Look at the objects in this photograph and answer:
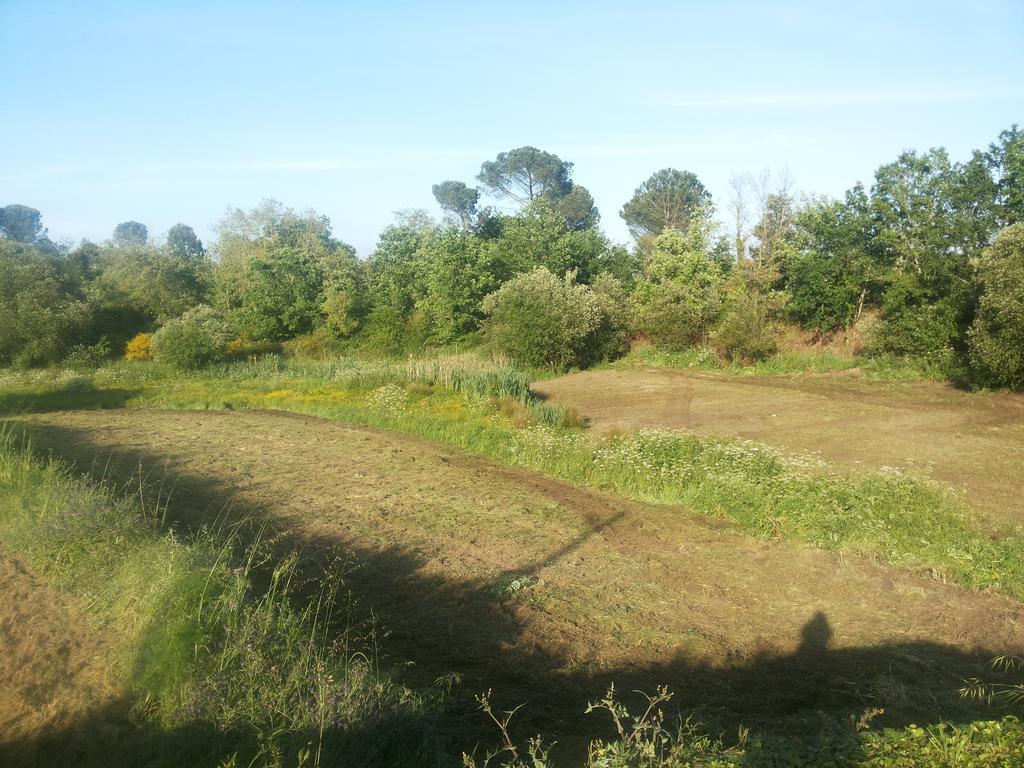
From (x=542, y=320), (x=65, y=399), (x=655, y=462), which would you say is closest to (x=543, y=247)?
(x=542, y=320)

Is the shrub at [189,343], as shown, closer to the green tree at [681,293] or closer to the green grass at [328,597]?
the green grass at [328,597]

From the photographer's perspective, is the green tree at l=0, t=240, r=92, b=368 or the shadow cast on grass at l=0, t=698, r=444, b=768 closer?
the shadow cast on grass at l=0, t=698, r=444, b=768

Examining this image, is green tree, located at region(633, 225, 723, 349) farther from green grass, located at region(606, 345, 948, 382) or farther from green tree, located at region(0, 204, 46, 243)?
green tree, located at region(0, 204, 46, 243)

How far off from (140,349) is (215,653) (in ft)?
93.0

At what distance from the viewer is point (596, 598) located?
741 centimetres

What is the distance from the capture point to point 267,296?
35.4 m

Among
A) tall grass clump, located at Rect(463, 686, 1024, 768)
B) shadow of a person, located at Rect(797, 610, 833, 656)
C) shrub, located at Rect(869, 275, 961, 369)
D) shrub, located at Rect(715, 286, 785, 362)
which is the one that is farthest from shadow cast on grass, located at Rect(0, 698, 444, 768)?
shrub, located at Rect(715, 286, 785, 362)

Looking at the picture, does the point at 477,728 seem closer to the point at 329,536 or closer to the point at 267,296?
the point at 329,536

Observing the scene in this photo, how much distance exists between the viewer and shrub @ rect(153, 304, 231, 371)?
26.7 m

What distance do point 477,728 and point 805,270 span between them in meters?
27.9

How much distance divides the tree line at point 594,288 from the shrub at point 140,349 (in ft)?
0.63

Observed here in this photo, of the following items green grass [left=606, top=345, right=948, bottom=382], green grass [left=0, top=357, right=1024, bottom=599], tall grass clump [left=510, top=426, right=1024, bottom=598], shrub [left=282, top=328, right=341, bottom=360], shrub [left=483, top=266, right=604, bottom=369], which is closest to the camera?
tall grass clump [left=510, top=426, right=1024, bottom=598]

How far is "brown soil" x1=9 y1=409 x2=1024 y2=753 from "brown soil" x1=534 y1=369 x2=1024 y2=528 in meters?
3.60

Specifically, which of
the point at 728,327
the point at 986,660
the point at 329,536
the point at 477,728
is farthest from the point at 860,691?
the point at 728,327
